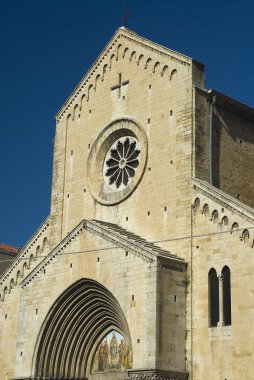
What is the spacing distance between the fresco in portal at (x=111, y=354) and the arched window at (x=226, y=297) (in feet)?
13.6

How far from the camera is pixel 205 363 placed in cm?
2253

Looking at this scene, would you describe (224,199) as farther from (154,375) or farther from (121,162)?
(121,162)

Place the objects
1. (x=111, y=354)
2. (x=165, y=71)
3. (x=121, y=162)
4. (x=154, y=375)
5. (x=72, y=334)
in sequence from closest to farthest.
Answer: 1. (x=154, y=375)
2. (x=111, y=354)
3. (x=72, y=334)
4. (x=165, y=71)
5. (x=121, y=162)

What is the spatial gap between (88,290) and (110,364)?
2.73 metres

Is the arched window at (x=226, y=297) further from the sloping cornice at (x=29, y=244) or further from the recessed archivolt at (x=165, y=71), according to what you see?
the sloping cornice at (x=29, y=244)

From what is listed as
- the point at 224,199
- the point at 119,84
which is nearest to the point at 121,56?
the point at 119,84

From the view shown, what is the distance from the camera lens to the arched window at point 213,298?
Answer: 22.9m

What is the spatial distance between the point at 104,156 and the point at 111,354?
8.11 m

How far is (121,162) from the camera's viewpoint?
2903 cm

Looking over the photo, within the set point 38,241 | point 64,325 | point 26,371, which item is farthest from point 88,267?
point 38,241

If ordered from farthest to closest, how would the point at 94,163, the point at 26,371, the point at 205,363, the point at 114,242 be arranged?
the point at 94,163 → the point at 26,371 → the point at 114,242 → the point at 205,363

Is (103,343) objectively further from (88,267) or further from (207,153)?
(207,153)

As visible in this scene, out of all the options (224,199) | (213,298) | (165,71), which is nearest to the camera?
(213,298)

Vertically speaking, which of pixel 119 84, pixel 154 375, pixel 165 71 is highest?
pixel 119 84
